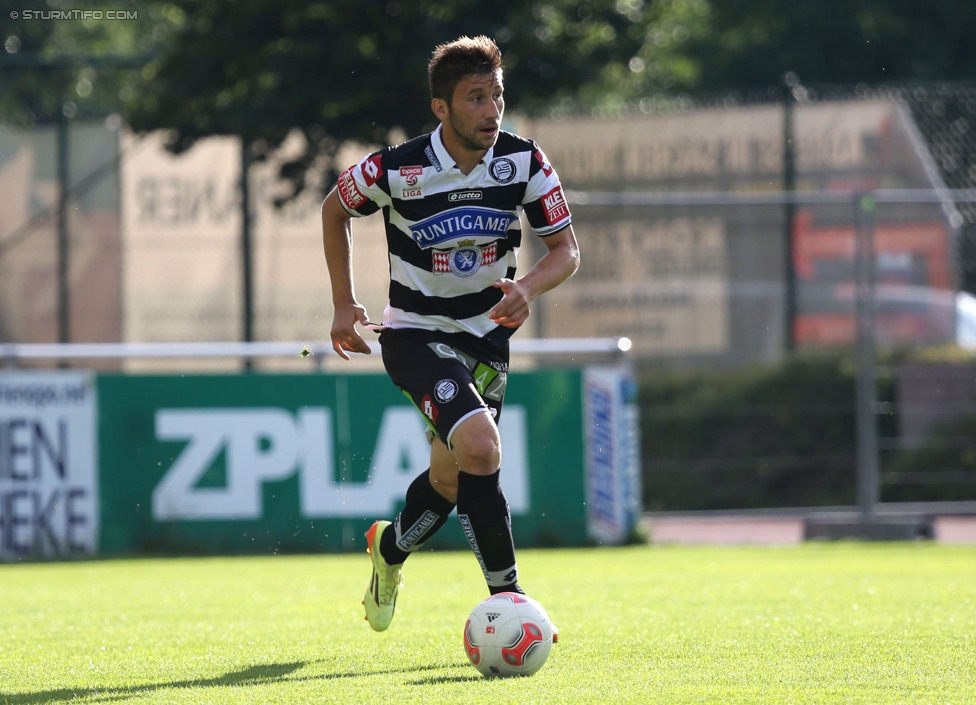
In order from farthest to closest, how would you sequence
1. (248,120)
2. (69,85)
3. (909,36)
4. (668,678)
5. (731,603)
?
(909,36) < (69,85) < (248,120) < (731,603) < (668,678)

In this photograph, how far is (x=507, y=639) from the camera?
4.52 metres

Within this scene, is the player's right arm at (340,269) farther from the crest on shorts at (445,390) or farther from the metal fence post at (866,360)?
the metal fence post at (866,360)

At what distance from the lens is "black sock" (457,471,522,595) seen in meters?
4.80

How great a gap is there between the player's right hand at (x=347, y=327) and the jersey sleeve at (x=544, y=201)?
0.69 metres

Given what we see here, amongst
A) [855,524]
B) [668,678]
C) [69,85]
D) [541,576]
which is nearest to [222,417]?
[541,576]

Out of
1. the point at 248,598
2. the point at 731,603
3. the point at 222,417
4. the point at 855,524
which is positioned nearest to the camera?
the point at 731,603

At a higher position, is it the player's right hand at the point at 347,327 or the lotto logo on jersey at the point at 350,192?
the lotto logo on jersey at the point at 350,192

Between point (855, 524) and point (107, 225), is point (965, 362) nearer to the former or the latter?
A: point (855, 524)

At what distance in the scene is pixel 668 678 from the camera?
4324 millimetres

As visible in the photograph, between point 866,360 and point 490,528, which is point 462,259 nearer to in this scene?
point 490,528

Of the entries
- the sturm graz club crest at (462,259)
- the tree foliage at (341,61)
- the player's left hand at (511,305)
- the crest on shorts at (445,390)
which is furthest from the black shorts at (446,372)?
the tree foliage at (341,61)

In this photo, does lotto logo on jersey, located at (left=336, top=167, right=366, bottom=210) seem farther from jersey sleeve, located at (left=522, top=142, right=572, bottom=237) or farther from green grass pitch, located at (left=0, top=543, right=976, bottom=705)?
green grass pitch, located at (left=0, top=543, right=976, bottom=705)

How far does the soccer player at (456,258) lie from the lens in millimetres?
4926

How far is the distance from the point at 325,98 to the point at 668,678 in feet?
31.9
